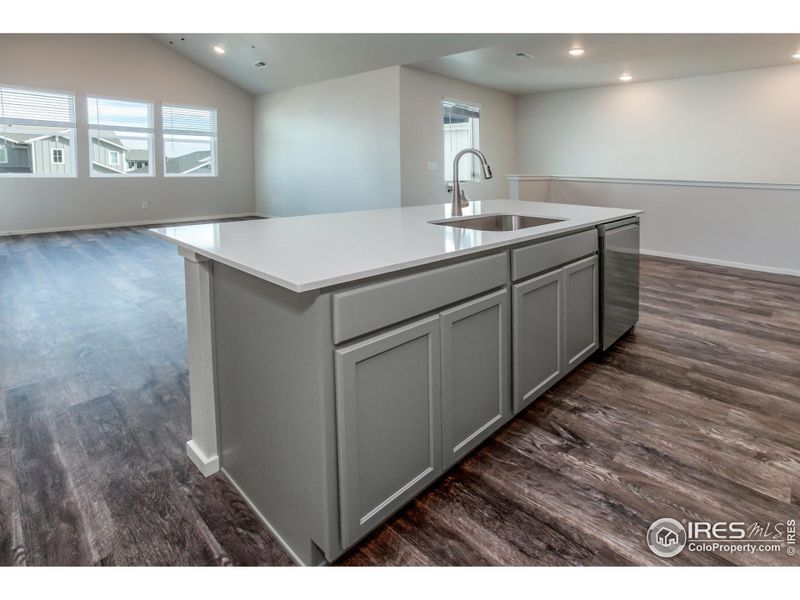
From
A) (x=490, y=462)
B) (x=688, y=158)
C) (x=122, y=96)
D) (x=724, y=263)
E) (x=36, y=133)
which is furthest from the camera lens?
(x=122, y=96)

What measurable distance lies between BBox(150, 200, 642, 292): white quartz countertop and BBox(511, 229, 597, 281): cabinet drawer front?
0.17 ft

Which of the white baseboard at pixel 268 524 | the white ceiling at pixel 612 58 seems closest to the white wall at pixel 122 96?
the white ceiling at pixel 612 58

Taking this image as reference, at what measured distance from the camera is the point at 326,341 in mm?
1190

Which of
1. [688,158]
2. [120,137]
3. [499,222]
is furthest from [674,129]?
[120,137]

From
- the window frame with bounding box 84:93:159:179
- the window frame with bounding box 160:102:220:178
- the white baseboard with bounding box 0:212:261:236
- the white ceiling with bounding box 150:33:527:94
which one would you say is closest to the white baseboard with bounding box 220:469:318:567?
the white ceiling with bounding box 150:33:527:94

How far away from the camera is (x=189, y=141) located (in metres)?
9.19

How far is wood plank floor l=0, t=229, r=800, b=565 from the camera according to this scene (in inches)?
53.8

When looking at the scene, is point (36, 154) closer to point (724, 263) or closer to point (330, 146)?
point (330, 146)

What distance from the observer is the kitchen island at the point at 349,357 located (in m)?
1.24

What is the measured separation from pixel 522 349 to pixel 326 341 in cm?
97

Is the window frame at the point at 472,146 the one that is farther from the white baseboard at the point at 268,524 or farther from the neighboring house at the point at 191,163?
the white baseboard at the point at 268,524

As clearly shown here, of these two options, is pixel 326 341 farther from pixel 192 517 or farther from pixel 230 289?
pixel 192 517

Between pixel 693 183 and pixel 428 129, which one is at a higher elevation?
pixel 428 129

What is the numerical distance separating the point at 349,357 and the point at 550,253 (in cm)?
115
